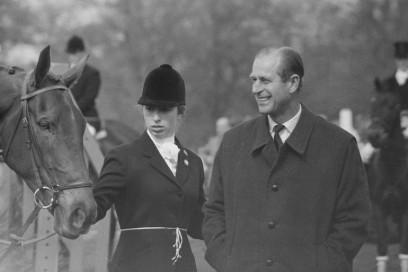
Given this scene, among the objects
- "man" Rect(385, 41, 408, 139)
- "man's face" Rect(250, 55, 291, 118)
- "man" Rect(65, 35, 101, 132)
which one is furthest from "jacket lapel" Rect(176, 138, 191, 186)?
"man" Rect(385, 41, 408, 139)

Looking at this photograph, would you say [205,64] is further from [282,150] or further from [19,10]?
[282,150]

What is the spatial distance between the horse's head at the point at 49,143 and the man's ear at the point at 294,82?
1230mm

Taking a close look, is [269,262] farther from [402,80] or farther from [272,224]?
[402,80]

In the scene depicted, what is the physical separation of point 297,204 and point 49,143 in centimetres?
147

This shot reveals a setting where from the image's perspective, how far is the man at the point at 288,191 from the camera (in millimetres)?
3730

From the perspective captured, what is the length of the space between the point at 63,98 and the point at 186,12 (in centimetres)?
2572

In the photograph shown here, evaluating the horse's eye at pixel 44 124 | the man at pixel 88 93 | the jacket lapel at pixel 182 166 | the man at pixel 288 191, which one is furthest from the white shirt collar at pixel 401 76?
the man at pixel 288 191

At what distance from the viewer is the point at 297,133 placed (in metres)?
3.83

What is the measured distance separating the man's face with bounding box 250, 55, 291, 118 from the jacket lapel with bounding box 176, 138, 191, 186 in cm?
121

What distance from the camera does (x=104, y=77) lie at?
30.4m

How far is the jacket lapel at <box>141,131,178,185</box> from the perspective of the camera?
4.86 m

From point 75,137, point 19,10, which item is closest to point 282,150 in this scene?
point 75,137

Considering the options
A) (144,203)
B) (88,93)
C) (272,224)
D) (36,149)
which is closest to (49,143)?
(36,149)

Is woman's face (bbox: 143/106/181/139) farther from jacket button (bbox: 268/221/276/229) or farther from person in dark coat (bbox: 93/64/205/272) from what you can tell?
jacket button (bbox: 268/221/276/229)
